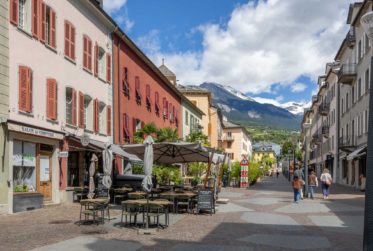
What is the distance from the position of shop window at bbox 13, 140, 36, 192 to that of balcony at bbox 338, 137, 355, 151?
30.2 m

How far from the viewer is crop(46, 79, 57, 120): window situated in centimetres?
1988

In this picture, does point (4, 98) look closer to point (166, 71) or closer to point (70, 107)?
point (70, 107)

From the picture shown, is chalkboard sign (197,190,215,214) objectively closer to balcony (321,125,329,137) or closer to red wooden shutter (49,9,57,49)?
red wooden shutter (49,9,57,49)

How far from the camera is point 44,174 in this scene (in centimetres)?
2008

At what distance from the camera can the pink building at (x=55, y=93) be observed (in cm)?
1758

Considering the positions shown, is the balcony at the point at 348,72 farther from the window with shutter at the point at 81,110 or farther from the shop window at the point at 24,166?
the shop window at the point at 24,166

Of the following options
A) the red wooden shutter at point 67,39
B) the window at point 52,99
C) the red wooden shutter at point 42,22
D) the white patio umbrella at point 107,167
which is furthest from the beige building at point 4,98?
the red wooden shutter at point 67,39

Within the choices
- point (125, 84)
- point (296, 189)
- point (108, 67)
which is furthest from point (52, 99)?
point (296, 189)

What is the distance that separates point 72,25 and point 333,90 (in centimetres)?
4240

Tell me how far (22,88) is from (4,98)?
1122 millimetres

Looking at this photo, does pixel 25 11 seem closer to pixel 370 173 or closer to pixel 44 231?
pixel 44 231

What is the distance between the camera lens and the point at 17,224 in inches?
543

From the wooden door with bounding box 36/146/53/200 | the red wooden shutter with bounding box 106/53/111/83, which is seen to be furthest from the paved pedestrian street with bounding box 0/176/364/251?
the red wooden shutter with bounding box 106/53/111/83

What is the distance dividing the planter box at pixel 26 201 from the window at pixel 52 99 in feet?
10.7
